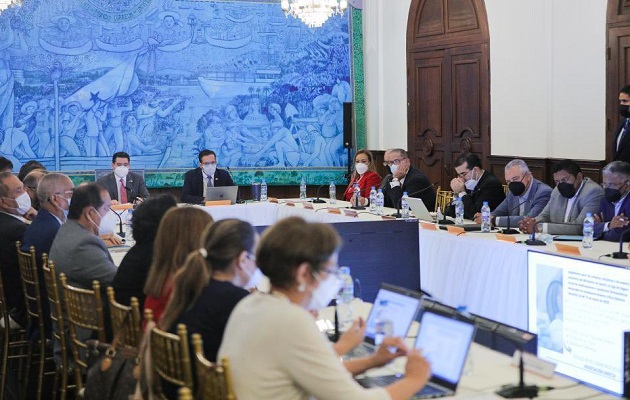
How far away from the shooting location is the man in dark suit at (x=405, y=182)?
857 cm

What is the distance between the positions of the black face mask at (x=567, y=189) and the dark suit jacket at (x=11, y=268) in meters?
3.79

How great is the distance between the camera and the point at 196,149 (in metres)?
11.7

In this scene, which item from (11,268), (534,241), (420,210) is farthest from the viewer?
(420,210)

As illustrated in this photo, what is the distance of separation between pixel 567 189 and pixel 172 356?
186 inches

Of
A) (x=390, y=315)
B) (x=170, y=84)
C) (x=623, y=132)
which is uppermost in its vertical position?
(x=170, y=84)

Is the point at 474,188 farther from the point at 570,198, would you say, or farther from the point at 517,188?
the point at 570,198

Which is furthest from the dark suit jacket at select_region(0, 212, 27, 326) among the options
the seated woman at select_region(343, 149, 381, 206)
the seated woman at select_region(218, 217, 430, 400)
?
the seated woman at select_region(343, 149, 381, 206)

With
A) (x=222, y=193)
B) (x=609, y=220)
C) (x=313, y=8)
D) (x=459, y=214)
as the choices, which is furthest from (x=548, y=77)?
(x=222, y=193)

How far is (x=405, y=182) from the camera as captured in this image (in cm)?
865

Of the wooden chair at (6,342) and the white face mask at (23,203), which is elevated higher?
the white face mask at (23,203)

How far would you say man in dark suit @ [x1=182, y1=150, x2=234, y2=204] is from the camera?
9.57 m

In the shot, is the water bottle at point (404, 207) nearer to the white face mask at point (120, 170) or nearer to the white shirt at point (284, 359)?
the white face mask at point (120, 170)

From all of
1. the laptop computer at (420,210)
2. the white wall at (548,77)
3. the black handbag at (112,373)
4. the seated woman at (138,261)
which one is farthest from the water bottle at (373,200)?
the black handbag at (112,373)

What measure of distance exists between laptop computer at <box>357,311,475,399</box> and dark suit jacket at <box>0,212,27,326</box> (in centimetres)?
324
